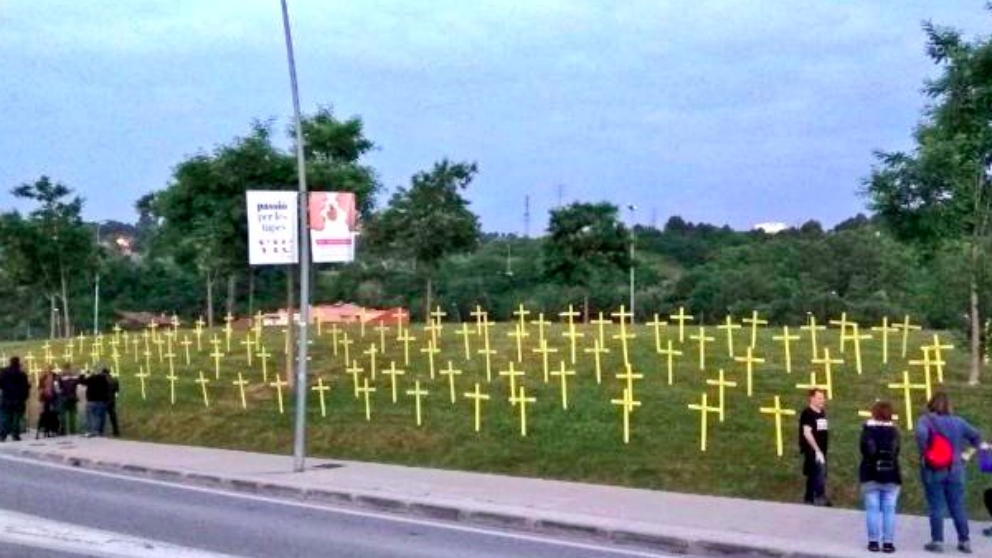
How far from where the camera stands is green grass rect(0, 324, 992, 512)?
20.5 m

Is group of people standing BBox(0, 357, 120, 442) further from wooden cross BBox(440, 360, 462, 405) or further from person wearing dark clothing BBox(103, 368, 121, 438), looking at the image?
wooden cross BBox(440, 360, 462, 405)

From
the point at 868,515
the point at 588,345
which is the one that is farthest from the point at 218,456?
the point at 868,515

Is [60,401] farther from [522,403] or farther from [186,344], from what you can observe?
[522,403]

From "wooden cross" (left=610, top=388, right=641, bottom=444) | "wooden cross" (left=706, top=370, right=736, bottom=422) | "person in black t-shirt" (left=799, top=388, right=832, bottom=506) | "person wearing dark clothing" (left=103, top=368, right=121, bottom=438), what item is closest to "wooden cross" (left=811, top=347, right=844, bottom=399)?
"wooden cross" (left=706, top=370, right=736, bottom=422)

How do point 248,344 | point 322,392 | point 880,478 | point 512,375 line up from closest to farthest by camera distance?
point 880,478, point 512,375, point 322,392, point 248,344

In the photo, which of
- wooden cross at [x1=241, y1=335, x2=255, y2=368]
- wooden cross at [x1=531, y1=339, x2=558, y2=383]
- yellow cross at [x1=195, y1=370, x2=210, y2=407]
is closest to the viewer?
wooden cross at [x1=531, y1=339, x2=558, y2=383]

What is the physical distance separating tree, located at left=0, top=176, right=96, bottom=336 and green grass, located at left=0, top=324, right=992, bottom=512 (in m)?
17.9

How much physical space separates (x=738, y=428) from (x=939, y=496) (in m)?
8.05

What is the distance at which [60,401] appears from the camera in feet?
109

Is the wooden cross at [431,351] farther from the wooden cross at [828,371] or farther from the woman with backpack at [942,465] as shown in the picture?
the woman with backpack at [942,465]

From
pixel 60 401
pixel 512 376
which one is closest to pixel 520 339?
pixel 512 376

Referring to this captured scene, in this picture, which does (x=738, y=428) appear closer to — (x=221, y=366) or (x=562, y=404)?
(x=562, y=404)

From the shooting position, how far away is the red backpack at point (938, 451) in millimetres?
14250

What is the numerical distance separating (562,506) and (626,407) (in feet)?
15.6
